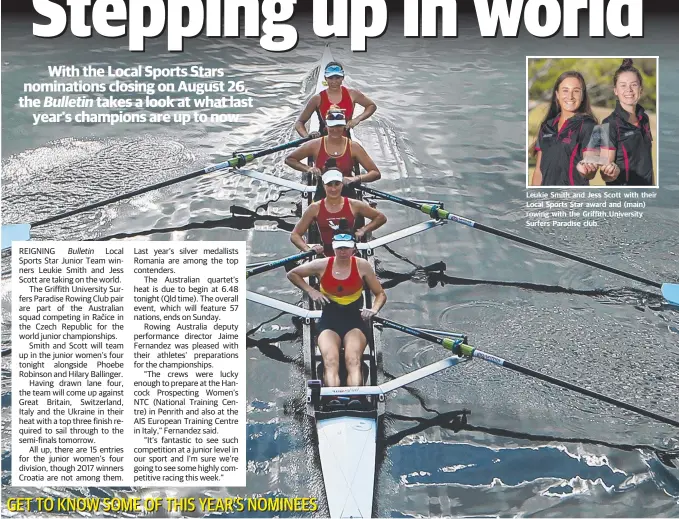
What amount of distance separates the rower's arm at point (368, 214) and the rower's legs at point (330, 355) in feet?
1.92

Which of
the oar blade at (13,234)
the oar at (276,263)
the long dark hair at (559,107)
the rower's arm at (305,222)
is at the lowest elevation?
the oar at (276,263)

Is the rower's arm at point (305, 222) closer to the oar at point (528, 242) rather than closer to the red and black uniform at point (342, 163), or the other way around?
the red and black uniform at point (342, 163)

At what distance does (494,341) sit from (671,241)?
38.0 inches

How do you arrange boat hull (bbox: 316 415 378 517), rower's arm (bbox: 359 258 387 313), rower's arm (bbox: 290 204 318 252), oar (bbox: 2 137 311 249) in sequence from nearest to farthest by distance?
1. boat hull (bbox: 316 415 378 517)
2. rower's arm (bbox: 359 258 387 313)
3. oar (bbox: 2 137 311 249)
4. rower's arm (bbox: 290 204 318 252)

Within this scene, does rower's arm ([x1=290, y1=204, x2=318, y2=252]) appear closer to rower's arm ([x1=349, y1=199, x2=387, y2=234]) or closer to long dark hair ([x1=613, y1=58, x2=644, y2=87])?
rower's arm ([x1=349, y1=199, x2=387, y2=234])

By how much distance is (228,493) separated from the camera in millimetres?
3559

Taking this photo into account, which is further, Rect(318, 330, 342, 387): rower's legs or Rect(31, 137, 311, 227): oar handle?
Rect(31, 137, 311, 227): oar handle

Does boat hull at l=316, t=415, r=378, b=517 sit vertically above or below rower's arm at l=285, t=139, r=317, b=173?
below

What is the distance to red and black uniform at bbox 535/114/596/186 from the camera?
13.0ft

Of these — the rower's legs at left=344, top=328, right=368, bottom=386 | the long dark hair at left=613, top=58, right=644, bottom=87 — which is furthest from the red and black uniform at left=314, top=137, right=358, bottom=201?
the long dark hair at left=613, top=58, right=644, bottom=87

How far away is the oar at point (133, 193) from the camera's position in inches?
150

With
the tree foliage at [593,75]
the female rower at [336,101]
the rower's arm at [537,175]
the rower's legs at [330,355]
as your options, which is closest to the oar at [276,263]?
the rower's legs at [330,355]

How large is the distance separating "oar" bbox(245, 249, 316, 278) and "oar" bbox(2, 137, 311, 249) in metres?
0.57

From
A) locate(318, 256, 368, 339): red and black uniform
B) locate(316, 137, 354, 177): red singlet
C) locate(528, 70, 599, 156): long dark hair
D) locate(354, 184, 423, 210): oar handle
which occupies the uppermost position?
locate(528, 70, 599, 156): long dark hair
